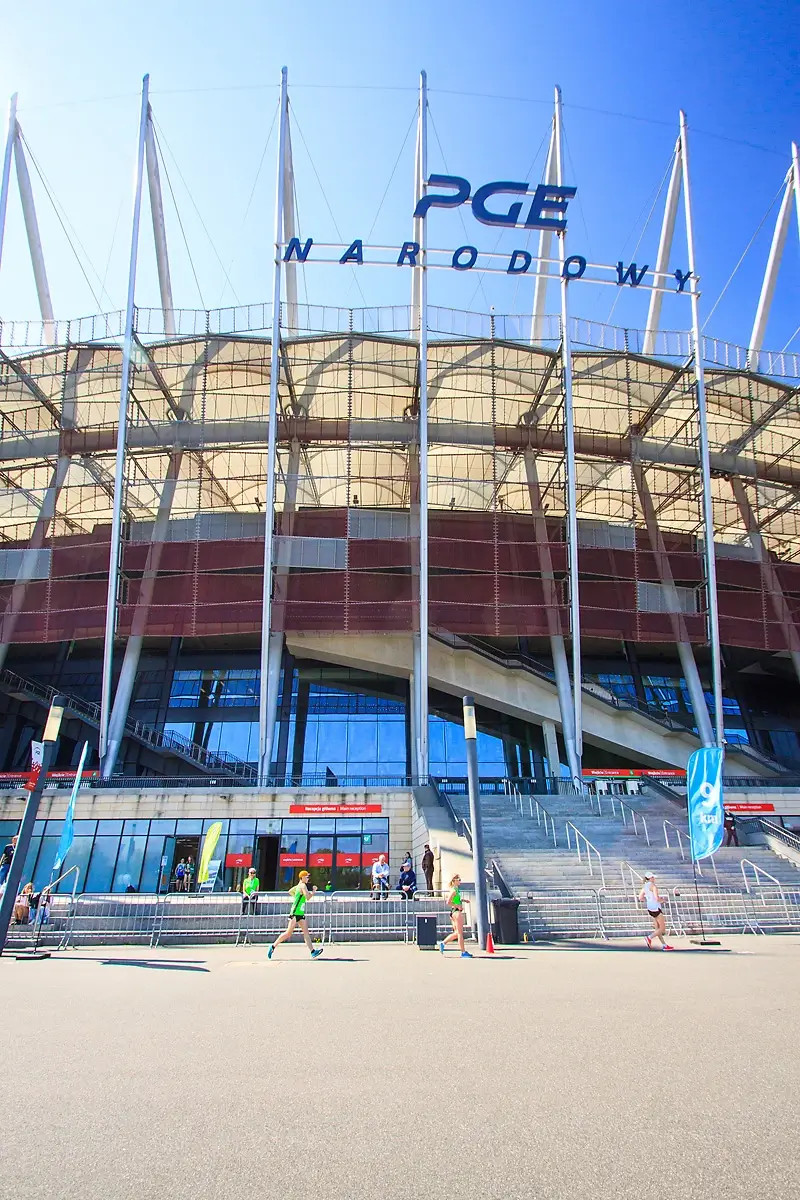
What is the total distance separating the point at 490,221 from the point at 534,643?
22.8m

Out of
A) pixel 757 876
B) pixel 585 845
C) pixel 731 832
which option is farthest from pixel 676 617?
pixel 757 876

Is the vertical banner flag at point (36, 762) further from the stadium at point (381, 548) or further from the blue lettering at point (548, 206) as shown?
the blue lettering at point (548, 206)

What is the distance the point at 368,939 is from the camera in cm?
1775

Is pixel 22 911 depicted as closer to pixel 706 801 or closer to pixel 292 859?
pixel 292 859

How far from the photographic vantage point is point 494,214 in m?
38.3

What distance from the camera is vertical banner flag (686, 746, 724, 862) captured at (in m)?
15.7

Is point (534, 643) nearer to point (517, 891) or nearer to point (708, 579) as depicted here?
point (708, 579)

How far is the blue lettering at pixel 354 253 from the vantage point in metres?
37.8

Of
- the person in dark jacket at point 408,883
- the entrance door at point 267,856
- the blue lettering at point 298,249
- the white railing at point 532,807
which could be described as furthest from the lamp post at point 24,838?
the blue lettering at point 298,249

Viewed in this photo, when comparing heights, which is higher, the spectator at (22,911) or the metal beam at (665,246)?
the metal beam at (665,246)

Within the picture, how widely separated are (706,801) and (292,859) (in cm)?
1937

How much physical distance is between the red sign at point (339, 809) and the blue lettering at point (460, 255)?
82.6ft

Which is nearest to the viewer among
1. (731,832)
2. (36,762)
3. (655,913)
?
(36,762)

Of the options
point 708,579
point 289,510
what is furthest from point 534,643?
point 289,510
